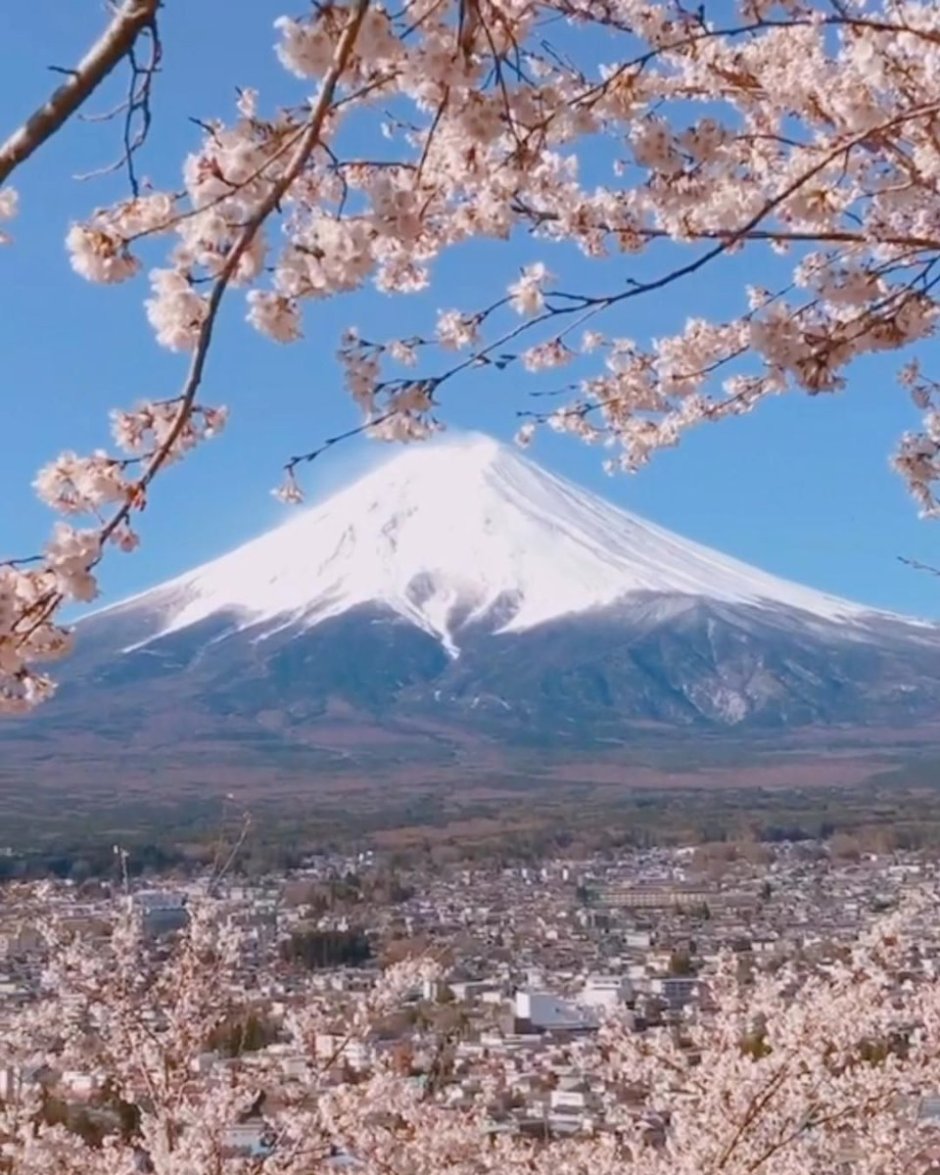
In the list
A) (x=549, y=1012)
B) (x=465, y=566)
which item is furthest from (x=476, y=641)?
(x=549, y=1012)

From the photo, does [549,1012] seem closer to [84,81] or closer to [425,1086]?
[425,1086]

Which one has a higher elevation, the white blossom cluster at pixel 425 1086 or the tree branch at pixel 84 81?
the tree branch at pixel 84 81

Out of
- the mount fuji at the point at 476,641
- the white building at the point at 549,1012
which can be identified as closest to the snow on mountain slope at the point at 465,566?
the mount fuji at the point at 476,641

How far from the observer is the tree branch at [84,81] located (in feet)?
3.78

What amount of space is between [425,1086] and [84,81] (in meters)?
4.20

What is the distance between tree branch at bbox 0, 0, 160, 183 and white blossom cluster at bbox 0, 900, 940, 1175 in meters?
2.62

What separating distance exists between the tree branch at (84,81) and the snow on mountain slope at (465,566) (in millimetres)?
59384

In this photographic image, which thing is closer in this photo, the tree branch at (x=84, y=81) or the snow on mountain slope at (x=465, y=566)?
the tree branch at (x=84, y=81)

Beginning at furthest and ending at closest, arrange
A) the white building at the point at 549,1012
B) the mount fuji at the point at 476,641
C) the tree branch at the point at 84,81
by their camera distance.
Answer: the mount fuji at the point at 476,641 < the white building at the point at 549,1012 < the tree branch at the point at 84,81

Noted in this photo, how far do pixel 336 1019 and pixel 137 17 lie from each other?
3763mm

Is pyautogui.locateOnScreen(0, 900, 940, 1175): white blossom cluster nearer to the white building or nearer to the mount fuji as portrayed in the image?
the white building

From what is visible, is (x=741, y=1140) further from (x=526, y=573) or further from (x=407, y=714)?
(x=526, y=573)

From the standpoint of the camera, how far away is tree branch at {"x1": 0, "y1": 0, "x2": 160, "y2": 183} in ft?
3.78

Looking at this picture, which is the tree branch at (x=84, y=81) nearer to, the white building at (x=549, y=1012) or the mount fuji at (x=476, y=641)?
the white building at (x=549, y=1012)
